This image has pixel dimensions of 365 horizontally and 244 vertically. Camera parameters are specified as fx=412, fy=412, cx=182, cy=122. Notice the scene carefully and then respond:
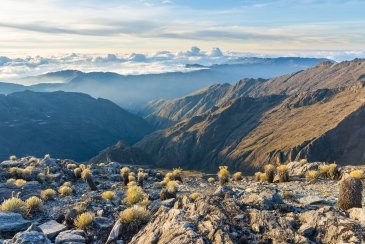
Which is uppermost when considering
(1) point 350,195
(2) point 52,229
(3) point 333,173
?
(1) point 350,195

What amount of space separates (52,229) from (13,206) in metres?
4.50

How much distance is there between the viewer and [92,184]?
107 ft

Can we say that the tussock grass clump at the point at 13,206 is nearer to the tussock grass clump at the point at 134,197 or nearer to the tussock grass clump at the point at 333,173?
the tussock grass clump at the point at 134,197

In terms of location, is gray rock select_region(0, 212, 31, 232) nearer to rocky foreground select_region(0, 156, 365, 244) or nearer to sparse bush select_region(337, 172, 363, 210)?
rocky foreground select_region(0, 156, 365, 244)

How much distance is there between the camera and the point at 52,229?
16.3m

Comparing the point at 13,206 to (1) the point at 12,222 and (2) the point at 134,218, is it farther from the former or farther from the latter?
(2) the point at 134,218

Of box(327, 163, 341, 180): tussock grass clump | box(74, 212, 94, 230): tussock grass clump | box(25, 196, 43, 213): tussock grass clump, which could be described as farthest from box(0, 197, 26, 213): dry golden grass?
box(327, 163, 341, 180): tussock grass clump

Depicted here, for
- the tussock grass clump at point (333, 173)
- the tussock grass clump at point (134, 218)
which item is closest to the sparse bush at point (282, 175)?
the tussock grass clump at point (333, 173)

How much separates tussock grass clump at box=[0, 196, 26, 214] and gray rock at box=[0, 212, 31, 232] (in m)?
1.10

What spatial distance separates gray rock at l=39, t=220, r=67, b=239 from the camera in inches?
619

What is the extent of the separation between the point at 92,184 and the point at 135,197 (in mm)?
12199

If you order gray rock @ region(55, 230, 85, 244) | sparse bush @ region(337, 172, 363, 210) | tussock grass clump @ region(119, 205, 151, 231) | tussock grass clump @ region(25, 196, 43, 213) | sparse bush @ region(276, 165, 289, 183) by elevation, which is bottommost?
sparse bush @ region(276, 165, 289, 183)

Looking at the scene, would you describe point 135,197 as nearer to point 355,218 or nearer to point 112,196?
point 112,196

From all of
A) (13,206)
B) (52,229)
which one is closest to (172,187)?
(13,206)
